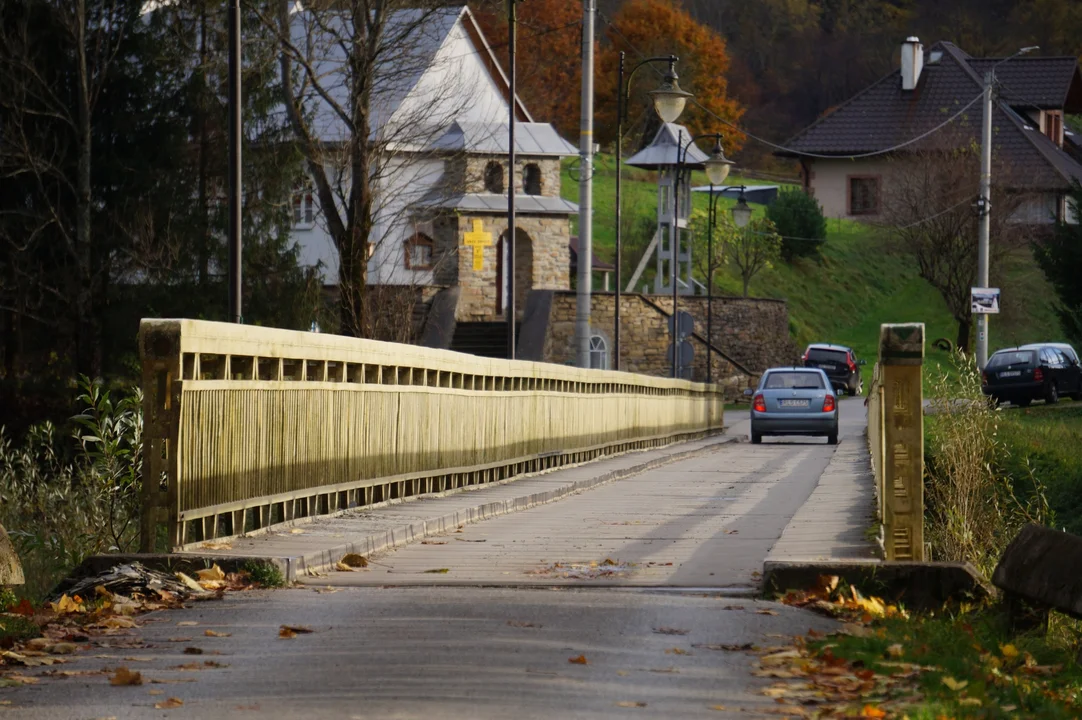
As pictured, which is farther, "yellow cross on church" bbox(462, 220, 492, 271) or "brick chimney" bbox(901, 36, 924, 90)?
"brick chimney" bbox(901, 36, 924, 90)

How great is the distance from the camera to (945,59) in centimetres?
9362

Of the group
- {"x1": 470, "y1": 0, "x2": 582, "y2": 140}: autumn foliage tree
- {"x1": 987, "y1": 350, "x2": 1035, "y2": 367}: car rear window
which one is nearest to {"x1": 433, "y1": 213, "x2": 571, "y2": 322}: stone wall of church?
{"x1": 470, "y1": 0, "x2": 582, "y2": 140}: autumn foliage tree

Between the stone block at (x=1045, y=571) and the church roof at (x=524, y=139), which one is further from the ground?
the church roof at (x=524, y=139)

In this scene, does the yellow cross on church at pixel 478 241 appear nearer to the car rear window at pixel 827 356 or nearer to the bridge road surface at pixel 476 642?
the car rear window at pixel 827 356

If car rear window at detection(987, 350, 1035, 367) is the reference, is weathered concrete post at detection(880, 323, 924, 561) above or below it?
below

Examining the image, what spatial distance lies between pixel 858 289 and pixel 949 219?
13.3 meters

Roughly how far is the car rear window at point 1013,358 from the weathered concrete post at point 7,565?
4136 cm

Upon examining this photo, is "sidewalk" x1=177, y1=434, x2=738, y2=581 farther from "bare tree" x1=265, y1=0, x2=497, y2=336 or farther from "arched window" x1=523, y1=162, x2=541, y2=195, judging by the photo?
"arched window" x1=523, y1=162, x2=541, y2=195

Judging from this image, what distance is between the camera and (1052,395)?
4803 cm

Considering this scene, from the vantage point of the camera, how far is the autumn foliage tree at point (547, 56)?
3078 inches

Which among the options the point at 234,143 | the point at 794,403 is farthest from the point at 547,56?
the point at 234,143

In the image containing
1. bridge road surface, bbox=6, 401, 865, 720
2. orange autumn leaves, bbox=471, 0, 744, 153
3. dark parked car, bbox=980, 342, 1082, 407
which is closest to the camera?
bridge road surface, bbox=6, 401, 865, 720

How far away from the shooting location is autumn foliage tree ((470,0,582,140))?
78.2 m

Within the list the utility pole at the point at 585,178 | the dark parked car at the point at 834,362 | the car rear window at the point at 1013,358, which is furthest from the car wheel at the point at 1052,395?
the utility pole at the point at 585,178
